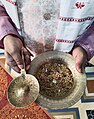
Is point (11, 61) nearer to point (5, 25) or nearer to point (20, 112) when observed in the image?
point (5, 25)

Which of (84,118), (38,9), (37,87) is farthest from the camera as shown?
(84,118)

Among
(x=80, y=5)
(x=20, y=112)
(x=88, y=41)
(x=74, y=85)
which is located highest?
(x=80, y=5)

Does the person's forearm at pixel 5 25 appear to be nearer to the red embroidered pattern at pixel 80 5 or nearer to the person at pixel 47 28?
the person at pixel 47 28

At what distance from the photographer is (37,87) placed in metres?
0.64

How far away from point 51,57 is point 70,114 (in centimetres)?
39

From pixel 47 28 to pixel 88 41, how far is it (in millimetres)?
114

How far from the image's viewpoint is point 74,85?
2.12 ft

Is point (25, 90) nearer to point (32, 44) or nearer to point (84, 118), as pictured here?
point (32, 44)

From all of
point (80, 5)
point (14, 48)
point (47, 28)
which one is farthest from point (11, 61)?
point (80, 5)

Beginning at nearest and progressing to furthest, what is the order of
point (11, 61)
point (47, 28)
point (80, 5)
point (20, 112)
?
point (80, 5), point (47, 28), point (11, 61), point (20, 112)

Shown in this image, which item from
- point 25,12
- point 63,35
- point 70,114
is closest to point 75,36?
point 63,35

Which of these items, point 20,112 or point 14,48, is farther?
point 20,112

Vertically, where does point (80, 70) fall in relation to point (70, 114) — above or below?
above

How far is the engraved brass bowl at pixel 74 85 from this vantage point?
619mm
